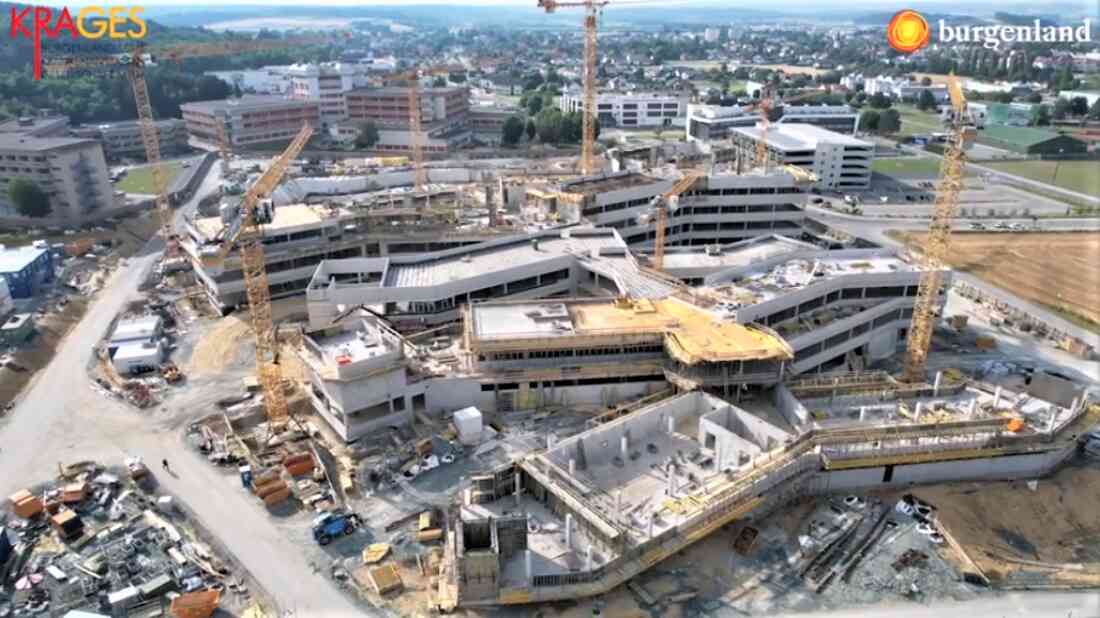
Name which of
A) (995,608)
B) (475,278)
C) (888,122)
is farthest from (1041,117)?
(995,608)

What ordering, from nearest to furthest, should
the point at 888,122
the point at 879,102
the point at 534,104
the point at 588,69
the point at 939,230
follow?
the point at 939,230 → the point at 588,69 → the point at 888,122 → the point at 879,102 → the point at 534,104

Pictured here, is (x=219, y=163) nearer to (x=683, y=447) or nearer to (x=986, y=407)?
(x=683, y=447)

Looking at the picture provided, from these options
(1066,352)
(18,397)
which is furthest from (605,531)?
(1066,352)

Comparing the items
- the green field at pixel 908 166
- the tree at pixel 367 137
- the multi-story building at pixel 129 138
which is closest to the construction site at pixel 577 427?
the green field at pixel 908 166

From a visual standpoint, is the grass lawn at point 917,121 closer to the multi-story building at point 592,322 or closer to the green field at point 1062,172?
the green field at point 1062,172

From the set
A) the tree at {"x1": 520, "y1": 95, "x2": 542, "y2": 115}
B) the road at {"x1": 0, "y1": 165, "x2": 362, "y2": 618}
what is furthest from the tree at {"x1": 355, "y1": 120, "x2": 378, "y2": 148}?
the road at {"x1": 0, "y1": 165, "x2": 362, "y2": 618}

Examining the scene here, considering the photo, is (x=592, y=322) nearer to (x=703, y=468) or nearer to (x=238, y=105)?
(x=703, y=468)
